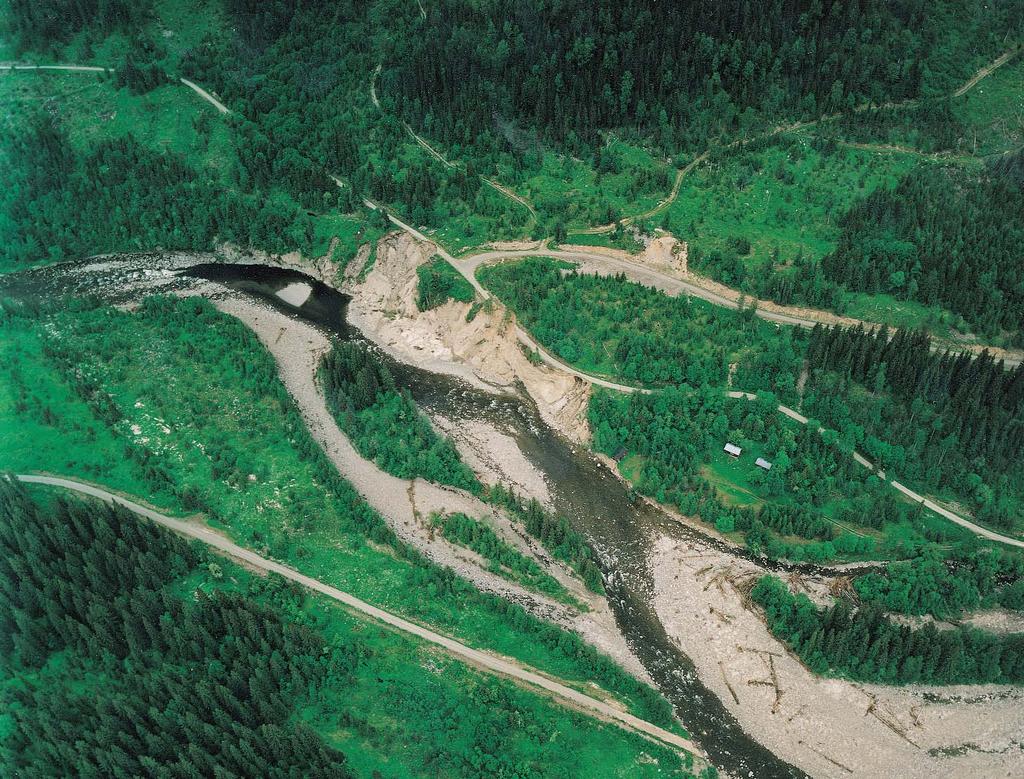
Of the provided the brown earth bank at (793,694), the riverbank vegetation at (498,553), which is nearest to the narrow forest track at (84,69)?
the brown earth bank at (793,694)

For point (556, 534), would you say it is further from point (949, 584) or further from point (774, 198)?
point (774, 198)

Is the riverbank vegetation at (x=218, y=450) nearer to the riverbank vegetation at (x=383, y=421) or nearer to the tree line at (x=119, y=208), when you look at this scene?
the riverbank vegetation at (x=383, y=421)

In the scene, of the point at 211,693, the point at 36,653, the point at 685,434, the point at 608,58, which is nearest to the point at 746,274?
the point at 685,434

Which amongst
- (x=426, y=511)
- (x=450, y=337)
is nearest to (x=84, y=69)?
(x=450, y=337)

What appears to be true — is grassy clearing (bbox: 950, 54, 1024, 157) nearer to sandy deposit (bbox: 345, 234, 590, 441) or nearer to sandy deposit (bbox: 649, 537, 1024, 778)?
sandy deposit (bbox: 345, 234, 590, 441)

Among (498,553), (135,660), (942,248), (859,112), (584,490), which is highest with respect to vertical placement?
(859,112)

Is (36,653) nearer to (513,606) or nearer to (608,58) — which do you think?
(513,606)

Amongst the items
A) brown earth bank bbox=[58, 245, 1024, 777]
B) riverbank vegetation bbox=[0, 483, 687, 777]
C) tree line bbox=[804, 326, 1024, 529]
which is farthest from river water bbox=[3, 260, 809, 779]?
tree line bbox=[804, 326, 1024, 529]
